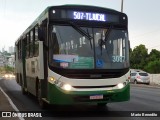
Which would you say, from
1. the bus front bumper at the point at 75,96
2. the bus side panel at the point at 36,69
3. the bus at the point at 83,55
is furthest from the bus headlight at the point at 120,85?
the bus side panel at the point at 36,69

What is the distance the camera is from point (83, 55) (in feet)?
42.3

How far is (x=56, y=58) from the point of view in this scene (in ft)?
42.2

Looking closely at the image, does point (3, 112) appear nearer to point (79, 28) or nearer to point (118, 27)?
point (79, 28)

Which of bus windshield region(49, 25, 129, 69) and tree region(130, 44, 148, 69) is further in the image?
tree region(130, 44, 148, 69)

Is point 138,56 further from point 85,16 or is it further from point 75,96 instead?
point 75,96

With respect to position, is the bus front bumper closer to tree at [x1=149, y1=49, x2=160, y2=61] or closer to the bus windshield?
the bus windshield

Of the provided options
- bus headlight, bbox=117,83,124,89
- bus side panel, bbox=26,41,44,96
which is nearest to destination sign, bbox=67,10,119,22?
bus side panel, bbox=26,41,44,96

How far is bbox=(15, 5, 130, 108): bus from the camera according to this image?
41.7ft

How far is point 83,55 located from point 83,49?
0.19 metres

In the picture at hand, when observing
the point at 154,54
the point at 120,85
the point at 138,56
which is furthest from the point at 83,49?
the point at 154,54

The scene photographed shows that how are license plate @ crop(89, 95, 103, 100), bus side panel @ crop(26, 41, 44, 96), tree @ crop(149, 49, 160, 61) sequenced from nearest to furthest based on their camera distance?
license plate @ crop(89, 95, 103, 100) < bus side panel @ crop(26, 41, 44, 96) < tree @ crop(149, 49, 160, 61)

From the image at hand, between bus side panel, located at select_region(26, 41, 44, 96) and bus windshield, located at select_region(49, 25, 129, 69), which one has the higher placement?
bus windshield, located at select_region(49, 25, 129, 69)

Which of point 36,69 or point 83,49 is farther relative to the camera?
point 36,69

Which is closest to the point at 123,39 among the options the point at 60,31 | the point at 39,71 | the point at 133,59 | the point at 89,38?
the point at 89,38
